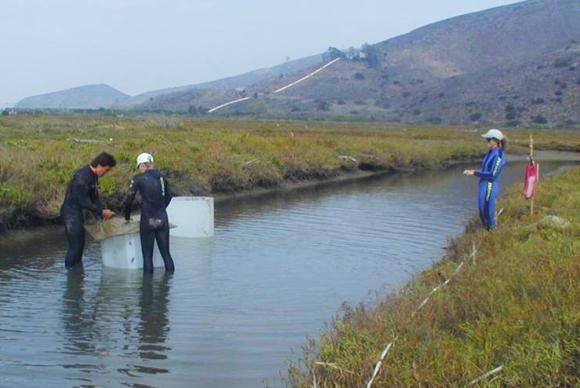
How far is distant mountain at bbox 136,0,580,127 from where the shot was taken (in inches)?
4240

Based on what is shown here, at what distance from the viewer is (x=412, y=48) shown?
181 m

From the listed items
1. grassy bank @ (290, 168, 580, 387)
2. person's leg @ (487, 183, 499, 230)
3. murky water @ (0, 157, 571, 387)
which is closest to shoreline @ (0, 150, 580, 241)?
murky water @ (0, 157, 571, 387)

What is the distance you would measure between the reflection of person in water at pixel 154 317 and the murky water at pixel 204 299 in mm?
20

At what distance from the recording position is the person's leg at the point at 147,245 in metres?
12.3

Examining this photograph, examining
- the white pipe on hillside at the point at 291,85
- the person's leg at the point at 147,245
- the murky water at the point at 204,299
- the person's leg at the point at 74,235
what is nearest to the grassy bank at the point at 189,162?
the murky water at the point at 204,299

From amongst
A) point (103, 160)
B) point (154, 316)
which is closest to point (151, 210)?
point (103, 160)

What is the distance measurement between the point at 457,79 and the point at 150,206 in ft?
393

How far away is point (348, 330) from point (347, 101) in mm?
140560

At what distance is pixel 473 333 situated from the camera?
6.63 metres

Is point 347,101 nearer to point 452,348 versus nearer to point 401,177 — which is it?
point 401,177

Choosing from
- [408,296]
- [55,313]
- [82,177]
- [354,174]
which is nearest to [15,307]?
[55,313]

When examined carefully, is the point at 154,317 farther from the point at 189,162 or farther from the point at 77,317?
the point at 189,162

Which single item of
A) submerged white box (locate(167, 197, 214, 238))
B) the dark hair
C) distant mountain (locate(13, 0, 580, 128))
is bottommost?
submerged white box (locate(167, 197, 214, 238))

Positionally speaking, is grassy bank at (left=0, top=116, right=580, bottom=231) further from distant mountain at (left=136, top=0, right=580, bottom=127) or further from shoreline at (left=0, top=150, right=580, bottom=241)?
distant mountain at (left=136, top=0, right=580, bottom=127)
